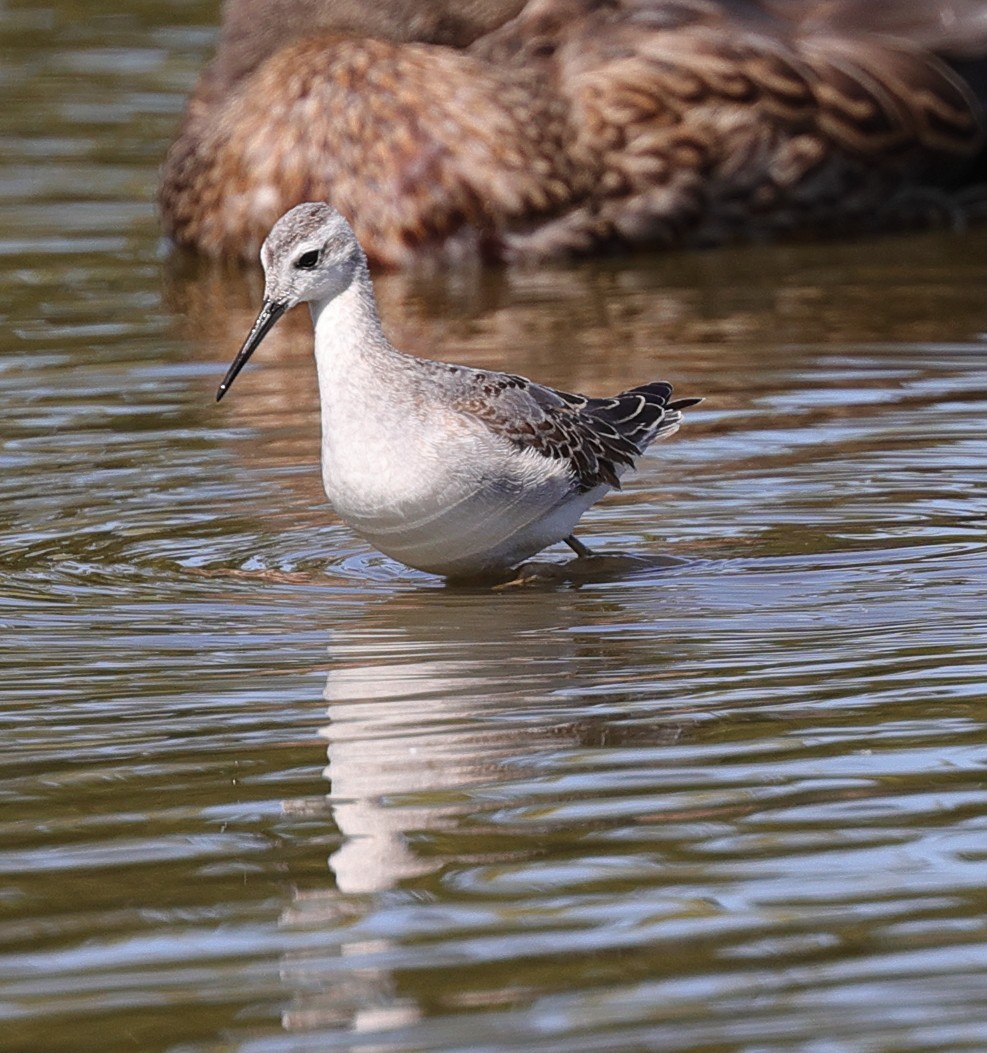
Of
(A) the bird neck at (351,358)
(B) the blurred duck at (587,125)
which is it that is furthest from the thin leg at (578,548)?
(B) the blurred duck at (587,125)

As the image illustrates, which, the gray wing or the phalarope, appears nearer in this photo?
the phalarope

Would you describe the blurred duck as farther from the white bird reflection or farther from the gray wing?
the white bird reflection

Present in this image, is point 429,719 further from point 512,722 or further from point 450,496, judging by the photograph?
point 450,496

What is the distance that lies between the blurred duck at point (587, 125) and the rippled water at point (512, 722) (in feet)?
3.41

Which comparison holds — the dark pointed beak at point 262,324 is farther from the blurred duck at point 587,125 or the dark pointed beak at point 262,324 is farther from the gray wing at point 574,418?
the blurred duck at point 587,125

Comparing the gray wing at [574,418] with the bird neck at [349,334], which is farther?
the gray wing at [574,418]

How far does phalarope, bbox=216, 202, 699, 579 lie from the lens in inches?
236

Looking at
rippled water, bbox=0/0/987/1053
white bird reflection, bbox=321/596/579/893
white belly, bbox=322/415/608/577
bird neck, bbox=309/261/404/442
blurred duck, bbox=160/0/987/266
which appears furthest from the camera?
blurred duck, bbox=160/0/987/266

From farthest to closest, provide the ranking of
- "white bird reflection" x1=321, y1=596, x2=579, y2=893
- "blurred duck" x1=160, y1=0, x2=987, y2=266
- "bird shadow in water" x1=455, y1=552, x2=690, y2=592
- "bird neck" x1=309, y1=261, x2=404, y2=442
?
1. "blurred duck" x1=160, y1=0, x2=987, y2=266
2. "bird shadow in water" x1=455, y1=552, x2=690, y2=592
3. "bird neck" x1=309, y1=261, x2=404, y2=442
4. "white bird reflection" x1=321, y1=596, x2=579, y2=893

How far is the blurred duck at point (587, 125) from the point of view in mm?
10672

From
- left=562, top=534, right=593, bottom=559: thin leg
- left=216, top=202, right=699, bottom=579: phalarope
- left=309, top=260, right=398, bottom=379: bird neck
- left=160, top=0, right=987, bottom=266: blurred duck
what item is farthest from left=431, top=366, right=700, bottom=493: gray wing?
left=160, top=0, right=987, bottom=266: blurred duck

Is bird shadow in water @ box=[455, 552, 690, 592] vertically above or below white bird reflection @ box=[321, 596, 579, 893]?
below

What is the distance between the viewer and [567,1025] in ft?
11.2

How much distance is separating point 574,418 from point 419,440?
946mm
